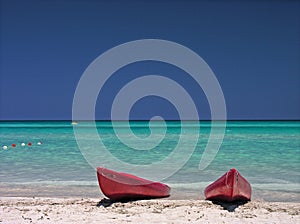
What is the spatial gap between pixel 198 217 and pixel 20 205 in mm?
2714

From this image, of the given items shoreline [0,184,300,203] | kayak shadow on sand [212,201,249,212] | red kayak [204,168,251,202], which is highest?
red kayak [204,168,251,202]

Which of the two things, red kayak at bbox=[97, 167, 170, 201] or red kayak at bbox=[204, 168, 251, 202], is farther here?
red kayak at bbox=[97, 167, 170, 201]

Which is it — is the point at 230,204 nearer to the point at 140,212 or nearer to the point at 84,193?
the point at 140,212

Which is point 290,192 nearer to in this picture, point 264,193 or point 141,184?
point 264,193

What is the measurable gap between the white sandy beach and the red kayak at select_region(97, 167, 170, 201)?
20 cm

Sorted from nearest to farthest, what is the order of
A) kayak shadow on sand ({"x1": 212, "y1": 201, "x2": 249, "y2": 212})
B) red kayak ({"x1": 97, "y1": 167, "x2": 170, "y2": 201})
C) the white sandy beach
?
the white sandy beach
kayak shadow on sand ({"x1": 212, "y1": 201, "x2": 249, "y2": 212})
red kayak ({"x1": 97, "y1": 167, "x2": 170, "y2": 201})

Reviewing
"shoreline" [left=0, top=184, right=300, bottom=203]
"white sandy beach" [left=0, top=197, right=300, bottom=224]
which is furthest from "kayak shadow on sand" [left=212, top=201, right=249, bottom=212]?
"shoreline" [left=0, top=184, right=300, bottom=203]

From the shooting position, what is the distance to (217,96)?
7.14 metres

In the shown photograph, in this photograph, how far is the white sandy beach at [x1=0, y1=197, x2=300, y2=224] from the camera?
4.75 meters

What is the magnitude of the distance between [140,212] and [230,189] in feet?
4.68

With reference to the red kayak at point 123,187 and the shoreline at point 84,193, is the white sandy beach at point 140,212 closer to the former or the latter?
the red kayak at point 123,187

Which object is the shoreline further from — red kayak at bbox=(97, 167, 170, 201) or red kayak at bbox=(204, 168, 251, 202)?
red kayak at bbox=(204, 168, 251, 202)

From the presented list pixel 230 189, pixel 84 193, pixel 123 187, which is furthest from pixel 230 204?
pixel 84 193

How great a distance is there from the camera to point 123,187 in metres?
5.90
